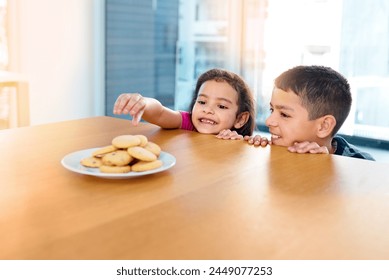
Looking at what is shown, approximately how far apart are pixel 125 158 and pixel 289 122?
2.17 feet

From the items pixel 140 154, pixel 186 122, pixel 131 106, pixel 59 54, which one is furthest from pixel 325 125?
pixel 59 54

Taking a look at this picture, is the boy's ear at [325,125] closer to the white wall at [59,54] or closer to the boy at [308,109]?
the boy at [308,109]

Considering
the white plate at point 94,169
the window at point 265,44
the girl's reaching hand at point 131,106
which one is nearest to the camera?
the white plate at point 94,169

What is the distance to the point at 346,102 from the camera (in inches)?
59.7

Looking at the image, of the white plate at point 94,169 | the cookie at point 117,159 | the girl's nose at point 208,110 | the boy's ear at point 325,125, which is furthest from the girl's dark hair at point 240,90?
the cookie at point 117,159

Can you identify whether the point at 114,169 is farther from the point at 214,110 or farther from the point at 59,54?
the point at 59,54

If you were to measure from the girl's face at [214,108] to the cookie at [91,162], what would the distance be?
70cm

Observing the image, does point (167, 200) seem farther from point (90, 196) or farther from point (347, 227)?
point (347, 227)

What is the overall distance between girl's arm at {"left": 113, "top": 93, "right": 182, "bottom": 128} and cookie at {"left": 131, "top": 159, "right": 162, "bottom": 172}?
46 centimetres

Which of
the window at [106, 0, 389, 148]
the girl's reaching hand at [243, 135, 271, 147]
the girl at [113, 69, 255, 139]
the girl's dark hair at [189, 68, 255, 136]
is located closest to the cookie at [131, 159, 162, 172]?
the girl's reaching hand at [243, 135, 271, 147]

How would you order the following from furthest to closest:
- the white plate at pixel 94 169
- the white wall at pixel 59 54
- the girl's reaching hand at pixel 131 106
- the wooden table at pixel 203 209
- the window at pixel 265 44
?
the white wall at pixel 59 54 < the window at pixel 265 44 < the girl's reaching hand at pixel 131 106 < the white plate at pixel 94 169 < the wooden table at pixel 203 209

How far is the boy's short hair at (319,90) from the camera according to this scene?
56.8 inches

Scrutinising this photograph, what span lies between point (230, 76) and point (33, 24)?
210 centimetres

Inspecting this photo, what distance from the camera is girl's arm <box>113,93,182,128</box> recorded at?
1.38m
